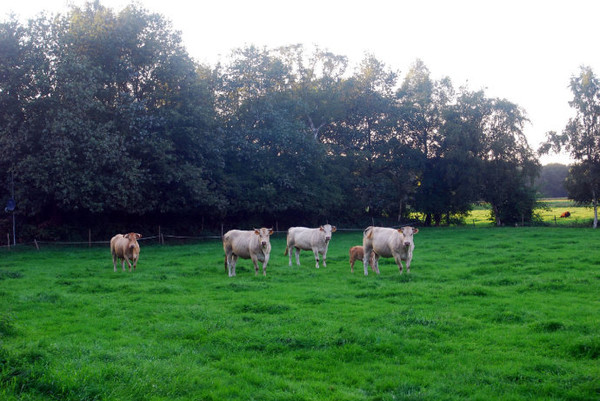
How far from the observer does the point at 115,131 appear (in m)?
25.9

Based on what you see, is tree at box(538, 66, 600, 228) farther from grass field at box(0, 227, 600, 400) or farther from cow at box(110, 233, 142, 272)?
cow at box(110, 233, 142, 272)

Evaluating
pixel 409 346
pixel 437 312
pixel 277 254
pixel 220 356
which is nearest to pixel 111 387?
pixel 220 356

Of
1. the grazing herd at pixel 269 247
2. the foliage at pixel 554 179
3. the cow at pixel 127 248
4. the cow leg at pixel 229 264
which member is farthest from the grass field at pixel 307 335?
the foliage at pixel 554 179

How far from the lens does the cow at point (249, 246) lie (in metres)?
16.0

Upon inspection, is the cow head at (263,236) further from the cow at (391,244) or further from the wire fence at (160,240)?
the wire fence at (160,240)

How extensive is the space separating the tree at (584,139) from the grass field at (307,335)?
26.6 metres

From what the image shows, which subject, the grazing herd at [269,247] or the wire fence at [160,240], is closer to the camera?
the grazing herd at [269,247]

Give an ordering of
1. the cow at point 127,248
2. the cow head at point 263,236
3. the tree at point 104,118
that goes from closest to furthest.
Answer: the cow head at point 263,236 < the cow at point 127,248 < the tree at point 104,118

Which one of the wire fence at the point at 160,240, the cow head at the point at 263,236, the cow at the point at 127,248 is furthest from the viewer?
the wire fence at the point at 160,240

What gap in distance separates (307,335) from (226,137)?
84.0 feet

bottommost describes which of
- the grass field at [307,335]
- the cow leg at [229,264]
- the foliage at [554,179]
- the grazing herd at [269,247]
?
the grass field at [307,335]

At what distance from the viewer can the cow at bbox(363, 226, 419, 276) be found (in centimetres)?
1543

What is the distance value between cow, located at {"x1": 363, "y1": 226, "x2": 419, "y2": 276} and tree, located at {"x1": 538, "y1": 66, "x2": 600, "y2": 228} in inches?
1165

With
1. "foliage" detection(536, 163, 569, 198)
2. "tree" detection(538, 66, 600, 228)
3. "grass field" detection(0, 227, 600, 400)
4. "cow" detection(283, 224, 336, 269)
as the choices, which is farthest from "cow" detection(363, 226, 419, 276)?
"foliage" detection(536, 163, 569, 198)
